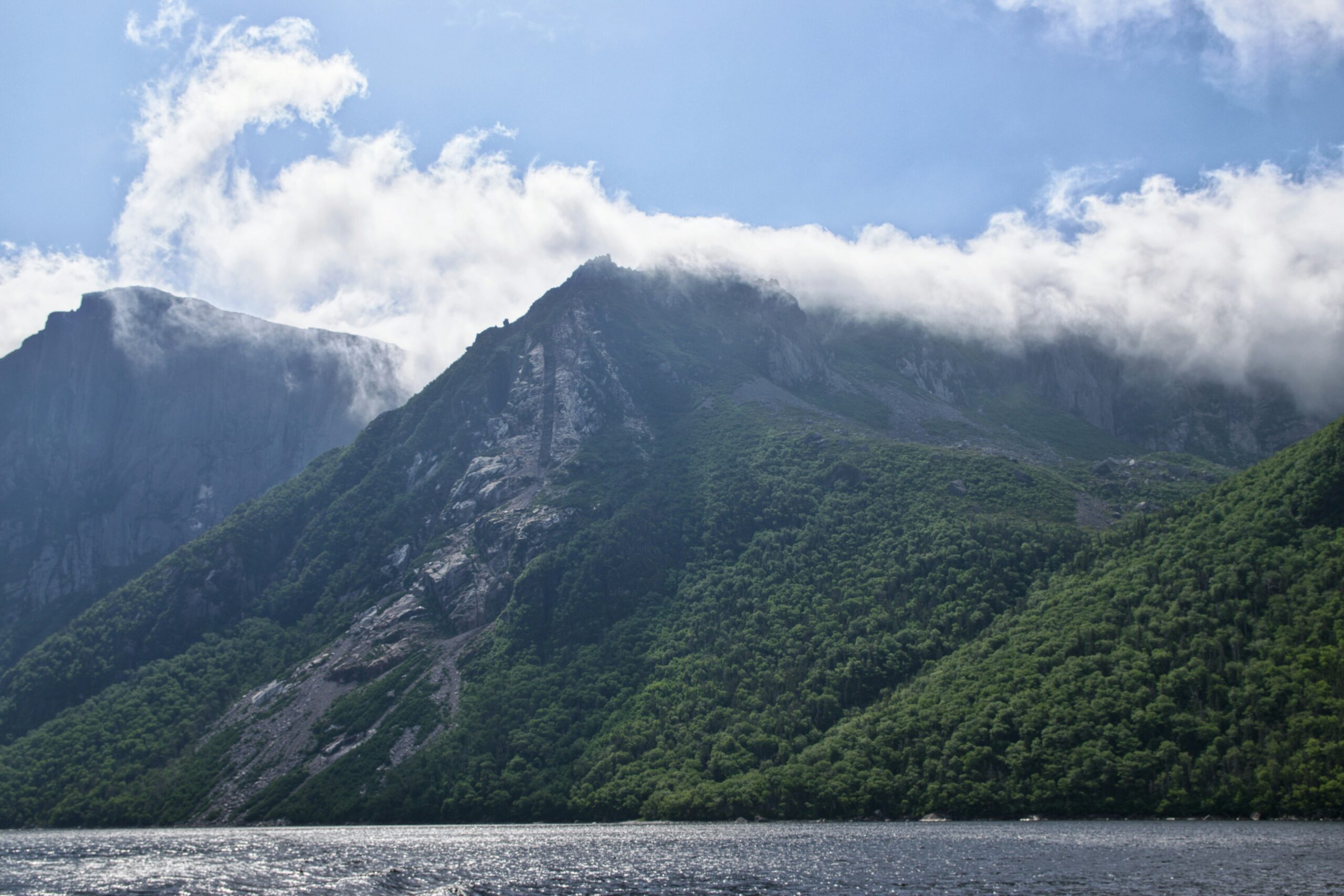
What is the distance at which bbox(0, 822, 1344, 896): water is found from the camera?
3081 inches

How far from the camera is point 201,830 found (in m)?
185

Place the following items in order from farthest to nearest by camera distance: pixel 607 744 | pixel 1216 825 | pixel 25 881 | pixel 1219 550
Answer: pixel 607 744, pixel 1219 550, pixel 1216 825, pixel 25 881

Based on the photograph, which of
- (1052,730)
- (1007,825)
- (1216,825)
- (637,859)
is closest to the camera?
(637,859)

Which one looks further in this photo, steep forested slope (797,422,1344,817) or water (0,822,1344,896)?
steep forested slope (797,422,1344,817)

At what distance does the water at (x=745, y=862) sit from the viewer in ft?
257

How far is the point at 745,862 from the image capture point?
98.8 m

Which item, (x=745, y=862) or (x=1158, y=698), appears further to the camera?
(x=1158, y=698)

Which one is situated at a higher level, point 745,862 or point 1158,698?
point 1158,698

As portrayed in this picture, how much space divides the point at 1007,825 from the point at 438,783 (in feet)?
360

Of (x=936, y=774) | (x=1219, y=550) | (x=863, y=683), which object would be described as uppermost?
(x=1219, y=550)

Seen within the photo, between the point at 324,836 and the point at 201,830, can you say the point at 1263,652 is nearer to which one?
the point at 324,836

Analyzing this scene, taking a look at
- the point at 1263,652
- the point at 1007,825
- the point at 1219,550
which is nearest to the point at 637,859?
the point at 1007,825

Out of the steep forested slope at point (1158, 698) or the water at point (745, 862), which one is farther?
the steep forested slope at point (1158, 698)

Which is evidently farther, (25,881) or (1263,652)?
(1263,652)
